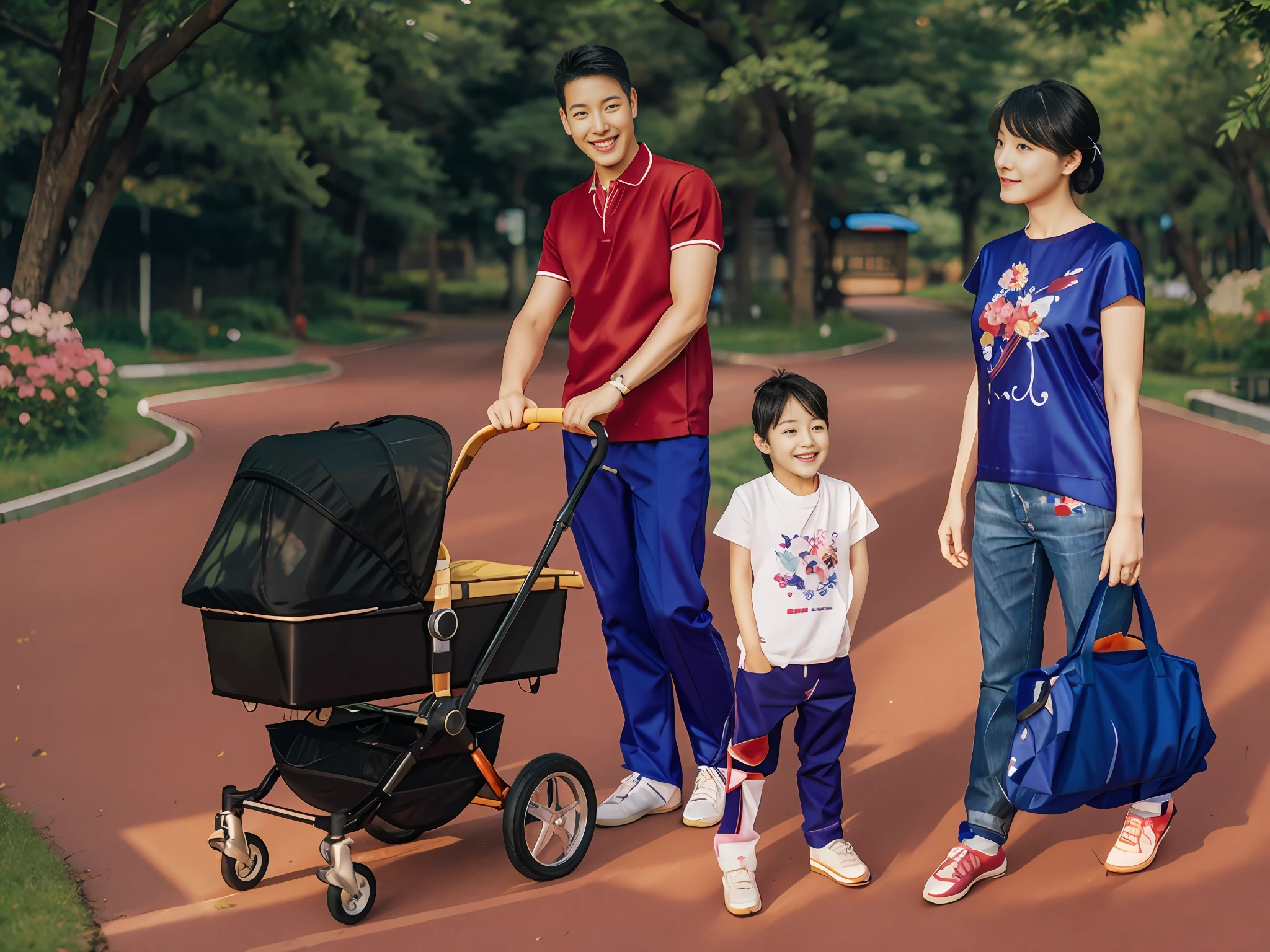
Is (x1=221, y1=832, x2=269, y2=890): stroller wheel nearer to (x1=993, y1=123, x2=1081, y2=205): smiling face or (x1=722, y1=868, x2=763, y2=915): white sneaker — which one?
(x1=722, y1=868, x2=763, y2=915): white sneaker

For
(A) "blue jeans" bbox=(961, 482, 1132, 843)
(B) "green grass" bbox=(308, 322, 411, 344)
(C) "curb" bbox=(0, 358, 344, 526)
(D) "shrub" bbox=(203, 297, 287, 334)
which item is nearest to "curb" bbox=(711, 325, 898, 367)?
(C) "curb" bbox=(0, 358, 344, 526)

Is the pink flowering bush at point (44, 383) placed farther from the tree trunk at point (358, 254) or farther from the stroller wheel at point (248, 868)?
the tree trunk at point (358, 254)

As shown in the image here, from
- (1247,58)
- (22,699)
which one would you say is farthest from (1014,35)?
(22,699)

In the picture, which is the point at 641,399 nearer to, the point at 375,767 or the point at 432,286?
the point at 375,767

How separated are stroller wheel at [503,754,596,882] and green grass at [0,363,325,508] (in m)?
8.27

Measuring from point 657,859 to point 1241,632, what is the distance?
3.97 m

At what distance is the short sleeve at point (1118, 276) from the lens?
12.7ft

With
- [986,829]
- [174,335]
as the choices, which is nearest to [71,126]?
[174,335]

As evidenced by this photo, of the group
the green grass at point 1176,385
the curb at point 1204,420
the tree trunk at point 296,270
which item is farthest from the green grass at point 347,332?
the curb at point 1204,420

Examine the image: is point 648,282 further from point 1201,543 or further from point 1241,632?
point 1201,543

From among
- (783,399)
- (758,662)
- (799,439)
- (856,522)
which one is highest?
(783,399)

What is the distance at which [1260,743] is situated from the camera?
5551mm

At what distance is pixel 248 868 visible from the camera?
4398mm

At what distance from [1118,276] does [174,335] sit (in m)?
25.6
